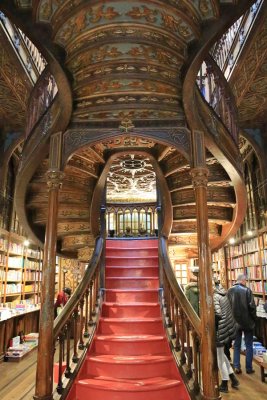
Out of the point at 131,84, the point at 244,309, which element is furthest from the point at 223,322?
the point at 131,84

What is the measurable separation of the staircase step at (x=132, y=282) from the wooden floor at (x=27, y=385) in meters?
1.50

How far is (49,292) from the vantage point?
9.33 ft

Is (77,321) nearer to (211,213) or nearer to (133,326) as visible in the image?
(133,326)

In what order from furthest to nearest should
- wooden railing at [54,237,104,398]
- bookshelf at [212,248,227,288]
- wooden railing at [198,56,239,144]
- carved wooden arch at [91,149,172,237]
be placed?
bookshelf at [212,248,227,288] < carved wooden arch at [91,149,172,237] < wooden railing at [198,56,239,144] < wooden railing at [54,237,104,398]

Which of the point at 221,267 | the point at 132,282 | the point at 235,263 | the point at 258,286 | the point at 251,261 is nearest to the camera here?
the point at 132,282

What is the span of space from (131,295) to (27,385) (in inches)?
67.3

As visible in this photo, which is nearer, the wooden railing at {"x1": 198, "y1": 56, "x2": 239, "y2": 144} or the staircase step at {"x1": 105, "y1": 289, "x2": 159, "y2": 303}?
the wooden railing at {"x1": 198, "y1": 56, "x2": 239, "y2": 144}

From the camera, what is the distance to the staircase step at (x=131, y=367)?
307 cm

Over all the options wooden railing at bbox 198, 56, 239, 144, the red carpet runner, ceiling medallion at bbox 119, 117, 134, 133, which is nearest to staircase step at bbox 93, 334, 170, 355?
the red carpet runner

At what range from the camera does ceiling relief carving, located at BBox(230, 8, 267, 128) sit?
437cm

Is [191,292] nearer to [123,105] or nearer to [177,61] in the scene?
[123,105]

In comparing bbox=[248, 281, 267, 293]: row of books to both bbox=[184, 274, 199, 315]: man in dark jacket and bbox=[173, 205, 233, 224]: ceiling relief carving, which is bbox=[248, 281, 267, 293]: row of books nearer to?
bbox=[173, 205, 233, 224]: ceiling relief carving

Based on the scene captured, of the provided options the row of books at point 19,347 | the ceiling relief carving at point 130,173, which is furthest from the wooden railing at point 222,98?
the row of books at point 19,347

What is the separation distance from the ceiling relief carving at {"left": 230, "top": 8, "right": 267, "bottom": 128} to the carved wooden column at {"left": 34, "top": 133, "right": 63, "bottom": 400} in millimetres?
2926
